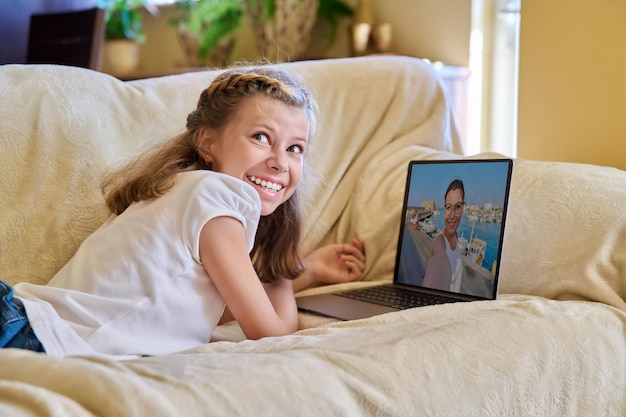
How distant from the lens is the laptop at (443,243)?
1388 millimetres

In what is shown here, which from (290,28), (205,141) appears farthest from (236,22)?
(205,141)

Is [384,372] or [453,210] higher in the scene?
[453,210]

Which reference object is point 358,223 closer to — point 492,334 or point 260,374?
point 492,334

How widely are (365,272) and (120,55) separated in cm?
228

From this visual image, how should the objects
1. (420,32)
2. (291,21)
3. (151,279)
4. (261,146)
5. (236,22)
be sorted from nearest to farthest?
1. (151,279)
2. (261,146)
3. (420,32)
4. (291,21)
5. (236,22)

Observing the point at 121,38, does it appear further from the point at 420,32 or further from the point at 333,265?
the point at 333,265

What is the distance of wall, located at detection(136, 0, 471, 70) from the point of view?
9.16 ft

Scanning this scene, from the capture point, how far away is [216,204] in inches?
48.0

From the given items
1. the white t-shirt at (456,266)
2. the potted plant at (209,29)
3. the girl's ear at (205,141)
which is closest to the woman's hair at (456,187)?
the white t-shirt at (456,266)

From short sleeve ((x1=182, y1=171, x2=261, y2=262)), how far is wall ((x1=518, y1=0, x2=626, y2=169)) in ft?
3.19

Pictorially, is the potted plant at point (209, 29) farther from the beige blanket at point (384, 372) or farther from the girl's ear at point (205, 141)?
the beige blanket at point (384, 372)

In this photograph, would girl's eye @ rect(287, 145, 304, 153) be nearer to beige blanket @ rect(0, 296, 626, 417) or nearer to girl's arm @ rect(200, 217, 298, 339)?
girl's arm @ rect(200, 217, 298, 339)

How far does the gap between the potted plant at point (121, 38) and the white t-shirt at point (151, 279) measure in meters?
2.42

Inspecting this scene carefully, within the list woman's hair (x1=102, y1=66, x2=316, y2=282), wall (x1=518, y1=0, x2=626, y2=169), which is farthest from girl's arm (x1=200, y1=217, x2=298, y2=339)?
wall (x1=518, y1=0, x2=626, y2=169)
